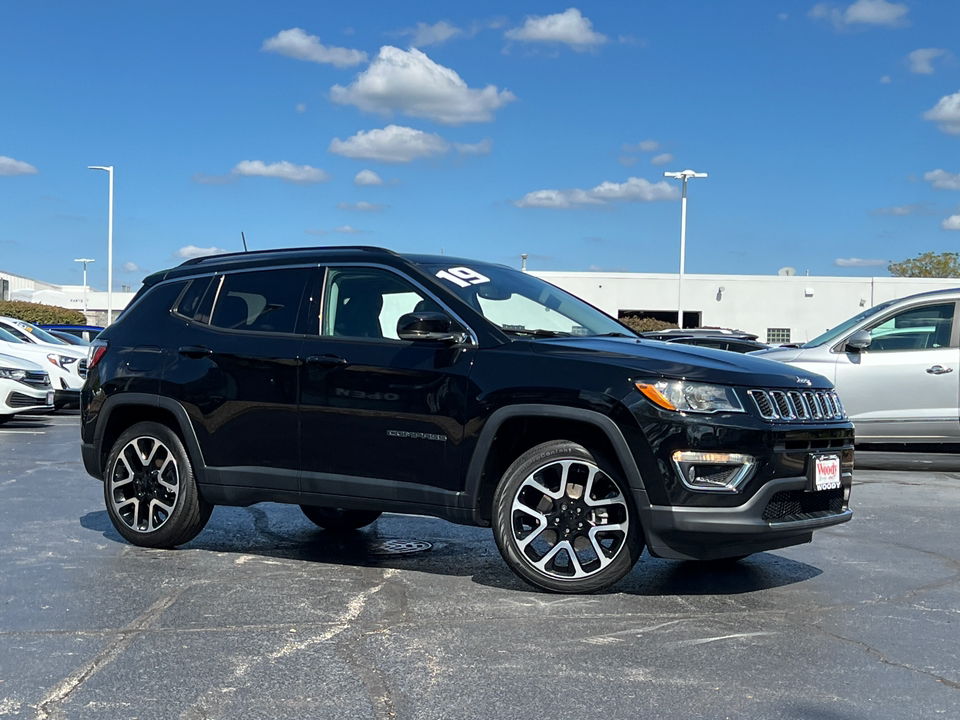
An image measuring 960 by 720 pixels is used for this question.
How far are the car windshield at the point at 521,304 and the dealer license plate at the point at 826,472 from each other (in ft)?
4.72

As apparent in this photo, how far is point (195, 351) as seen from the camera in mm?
6898

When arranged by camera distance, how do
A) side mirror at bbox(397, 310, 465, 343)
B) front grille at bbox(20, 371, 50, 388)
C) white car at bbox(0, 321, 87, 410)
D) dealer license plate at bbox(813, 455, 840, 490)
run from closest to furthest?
1. dealer license plate at bbox(813, 455, 840, 490)
2. side mirror at bbox(397, 310, 465, 343)
3. front grille at bbox(20, 371, 50, 388)
4. white car at bbox(0, 321, 87, 410)

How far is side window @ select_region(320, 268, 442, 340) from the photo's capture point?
20.9 feet

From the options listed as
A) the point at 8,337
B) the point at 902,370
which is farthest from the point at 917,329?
the point at 8,337

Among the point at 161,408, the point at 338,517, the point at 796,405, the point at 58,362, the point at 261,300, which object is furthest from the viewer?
the point at 58,362

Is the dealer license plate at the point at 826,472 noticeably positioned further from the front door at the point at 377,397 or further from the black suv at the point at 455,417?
the front door at the point at 377,397

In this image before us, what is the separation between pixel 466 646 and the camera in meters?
4.80

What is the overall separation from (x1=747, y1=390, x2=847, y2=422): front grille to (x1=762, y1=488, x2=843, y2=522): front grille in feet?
1.21

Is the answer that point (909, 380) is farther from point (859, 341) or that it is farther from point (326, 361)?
point (326, 361)

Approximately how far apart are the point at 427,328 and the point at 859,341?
663cm

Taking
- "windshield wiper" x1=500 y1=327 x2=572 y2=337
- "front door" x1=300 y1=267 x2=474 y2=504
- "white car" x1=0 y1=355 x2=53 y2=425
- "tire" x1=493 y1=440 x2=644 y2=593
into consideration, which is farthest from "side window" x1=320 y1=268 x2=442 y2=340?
"white car" x1=0 y1=355 x2=53 y2=425

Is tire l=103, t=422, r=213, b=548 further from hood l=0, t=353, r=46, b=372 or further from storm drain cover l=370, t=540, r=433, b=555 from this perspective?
hood l=0, t=353, r=46, b=372

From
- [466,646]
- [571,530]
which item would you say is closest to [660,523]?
[571,530]

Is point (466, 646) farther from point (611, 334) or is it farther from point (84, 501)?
point (84, 501)
